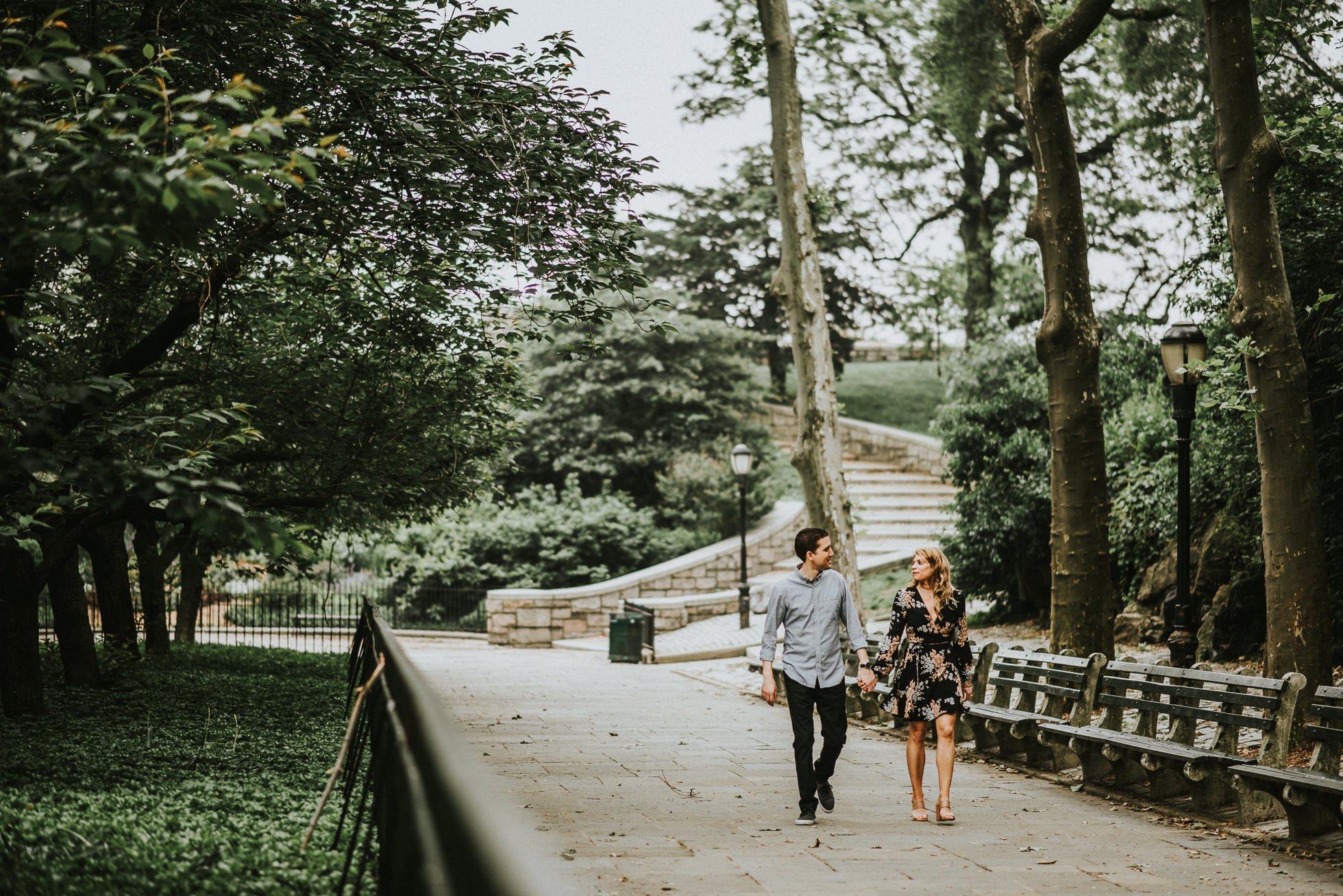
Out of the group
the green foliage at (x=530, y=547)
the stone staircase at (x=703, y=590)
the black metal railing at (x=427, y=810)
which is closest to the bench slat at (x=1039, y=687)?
the black metal railing at (x=427, y=810)

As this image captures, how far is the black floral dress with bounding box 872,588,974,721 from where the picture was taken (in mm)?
6895

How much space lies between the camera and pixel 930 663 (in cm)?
698

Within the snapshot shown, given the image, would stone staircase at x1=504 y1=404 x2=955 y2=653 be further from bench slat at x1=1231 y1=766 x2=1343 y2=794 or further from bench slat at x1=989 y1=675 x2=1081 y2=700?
bench slat at x1=1231 y1=766 x2=1343 y2=794

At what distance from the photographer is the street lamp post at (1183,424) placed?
35.4 feet

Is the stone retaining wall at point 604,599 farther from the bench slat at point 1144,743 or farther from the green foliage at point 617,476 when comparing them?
the bench slat at point 1144,743

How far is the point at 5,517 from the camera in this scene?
5898mm

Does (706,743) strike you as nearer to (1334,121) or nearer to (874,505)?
(1334,121)

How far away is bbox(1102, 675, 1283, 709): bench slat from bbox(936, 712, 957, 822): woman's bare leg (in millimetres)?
1668

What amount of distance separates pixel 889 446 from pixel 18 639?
30.8 metres


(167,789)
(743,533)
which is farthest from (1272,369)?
(743,533)

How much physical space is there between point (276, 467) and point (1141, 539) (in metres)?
11.6

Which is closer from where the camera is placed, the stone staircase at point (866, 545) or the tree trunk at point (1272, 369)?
the tree trunk at point (1272, 369)

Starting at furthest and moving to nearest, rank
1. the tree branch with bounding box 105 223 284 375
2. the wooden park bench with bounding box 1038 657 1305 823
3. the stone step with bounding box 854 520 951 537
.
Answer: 1. the stone step with bounding box 854 520 951 537
2. the tree branch with bounding box 105 223 284 375
3. the wooden park bench with bounding box 1038 657 1305 823

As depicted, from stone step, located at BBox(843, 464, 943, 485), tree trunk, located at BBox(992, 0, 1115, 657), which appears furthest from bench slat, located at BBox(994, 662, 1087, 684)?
stone step, located at BBox(843, 464, 943, 485)
